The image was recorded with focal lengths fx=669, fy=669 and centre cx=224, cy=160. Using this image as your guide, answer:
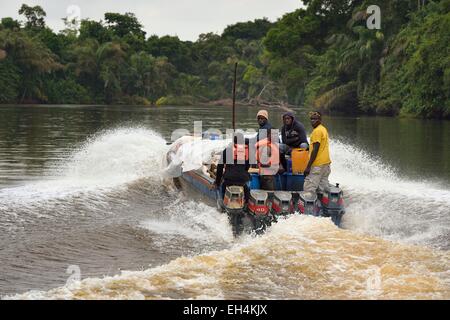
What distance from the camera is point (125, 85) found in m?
70.8

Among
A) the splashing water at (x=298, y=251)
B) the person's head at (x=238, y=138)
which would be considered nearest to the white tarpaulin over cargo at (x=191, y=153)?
the splashing water at (x=298, y=251)

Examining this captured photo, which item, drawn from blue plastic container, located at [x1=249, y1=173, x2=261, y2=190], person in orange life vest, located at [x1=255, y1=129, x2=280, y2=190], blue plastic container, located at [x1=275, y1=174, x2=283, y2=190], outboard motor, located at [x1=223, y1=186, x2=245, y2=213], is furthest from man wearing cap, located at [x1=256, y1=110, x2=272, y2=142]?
outboard motor, located at [x1=223, y1=186, x2=245, y2=213]

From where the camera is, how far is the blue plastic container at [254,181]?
9812 millimetres

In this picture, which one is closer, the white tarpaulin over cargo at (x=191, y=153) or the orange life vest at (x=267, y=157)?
the orange life vest at (x=267, y=157)

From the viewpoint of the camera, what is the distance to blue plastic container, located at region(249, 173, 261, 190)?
9.81 m

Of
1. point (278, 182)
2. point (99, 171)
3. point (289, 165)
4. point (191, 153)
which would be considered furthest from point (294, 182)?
point (99, 171)

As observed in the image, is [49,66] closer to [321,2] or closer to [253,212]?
[321,2]

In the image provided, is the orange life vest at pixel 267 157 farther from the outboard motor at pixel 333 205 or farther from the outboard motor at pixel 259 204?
the outboard motor at pixel 333 205

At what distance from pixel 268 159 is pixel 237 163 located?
0.57 metres

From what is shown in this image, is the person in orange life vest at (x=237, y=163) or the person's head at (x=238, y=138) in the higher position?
the person's head at (x=238, y=138)

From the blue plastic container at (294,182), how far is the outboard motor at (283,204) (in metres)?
0.98

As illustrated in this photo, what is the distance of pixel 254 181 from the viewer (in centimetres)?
983
